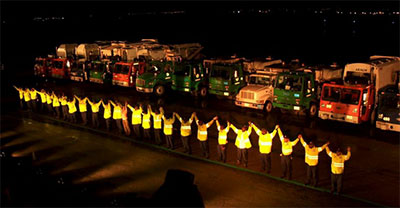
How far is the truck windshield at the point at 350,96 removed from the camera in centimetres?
1761

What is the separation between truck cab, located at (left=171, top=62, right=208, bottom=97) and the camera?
2458 cm

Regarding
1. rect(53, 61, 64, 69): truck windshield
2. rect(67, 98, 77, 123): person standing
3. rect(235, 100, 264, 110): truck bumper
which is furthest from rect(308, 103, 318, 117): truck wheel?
rect(53, 61, 64, 69): truck windshield

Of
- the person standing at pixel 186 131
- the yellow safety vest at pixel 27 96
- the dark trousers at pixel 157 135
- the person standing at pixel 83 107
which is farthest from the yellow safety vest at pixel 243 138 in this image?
the yellow safety vest at pixel 27 96

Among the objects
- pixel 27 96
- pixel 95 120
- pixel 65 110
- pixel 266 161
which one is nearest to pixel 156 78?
pixel 65 110

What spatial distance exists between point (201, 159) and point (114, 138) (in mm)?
4742

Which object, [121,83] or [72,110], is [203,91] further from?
[72,110]

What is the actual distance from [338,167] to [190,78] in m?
14.6

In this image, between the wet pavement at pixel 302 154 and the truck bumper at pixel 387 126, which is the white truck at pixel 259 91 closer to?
the wet pavement at pixel 302 154

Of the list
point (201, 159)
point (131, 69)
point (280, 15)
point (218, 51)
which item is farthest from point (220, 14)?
point (201, 159)

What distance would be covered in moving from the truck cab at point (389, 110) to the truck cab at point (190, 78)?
11405mm

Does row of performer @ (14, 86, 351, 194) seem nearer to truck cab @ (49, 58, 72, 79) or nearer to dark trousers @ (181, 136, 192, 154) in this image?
dark trousers @ (181, 136, 192, 154)

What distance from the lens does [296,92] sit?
19.5m

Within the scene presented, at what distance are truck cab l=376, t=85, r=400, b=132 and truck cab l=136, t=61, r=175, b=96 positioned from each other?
44.0 feet

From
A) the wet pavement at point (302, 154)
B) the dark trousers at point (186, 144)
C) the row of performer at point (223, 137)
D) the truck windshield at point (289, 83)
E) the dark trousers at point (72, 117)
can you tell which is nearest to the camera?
the row of performer at point (223, 137)
